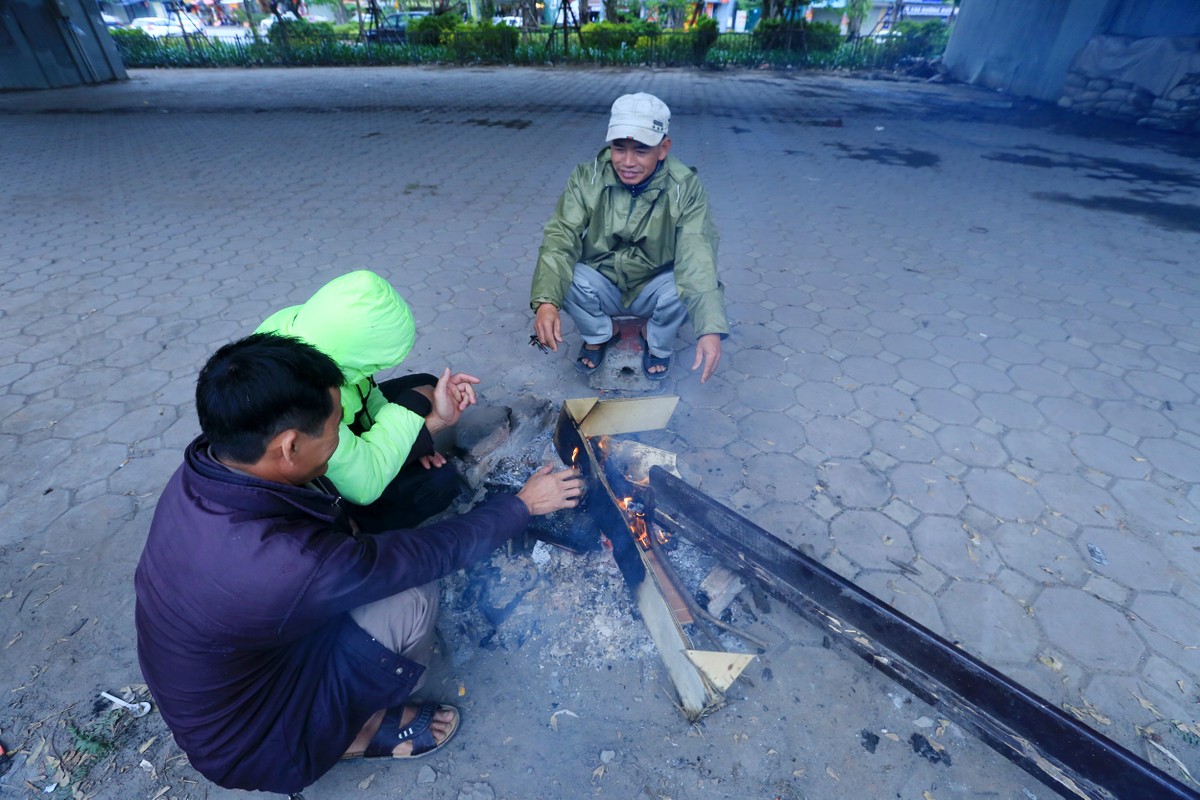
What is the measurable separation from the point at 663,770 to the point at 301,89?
57.4 ft

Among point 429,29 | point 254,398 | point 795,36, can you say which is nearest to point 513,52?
point 429,29

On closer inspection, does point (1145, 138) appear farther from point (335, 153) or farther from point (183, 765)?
point (183, 765)

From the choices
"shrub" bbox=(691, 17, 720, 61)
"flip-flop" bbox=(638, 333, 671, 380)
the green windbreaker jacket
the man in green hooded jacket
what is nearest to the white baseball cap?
the green windbreaker jacket

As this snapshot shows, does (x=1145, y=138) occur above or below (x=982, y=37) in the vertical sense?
below

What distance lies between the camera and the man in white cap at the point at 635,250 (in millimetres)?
2785

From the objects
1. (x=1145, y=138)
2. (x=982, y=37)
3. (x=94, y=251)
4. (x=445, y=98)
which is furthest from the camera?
(x=982, y=37)

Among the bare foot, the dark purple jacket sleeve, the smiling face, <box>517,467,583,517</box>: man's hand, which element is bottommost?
the bare foot

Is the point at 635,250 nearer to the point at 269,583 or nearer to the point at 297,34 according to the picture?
the point at 269,583

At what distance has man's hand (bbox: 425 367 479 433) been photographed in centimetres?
228

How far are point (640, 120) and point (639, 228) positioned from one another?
22.9 inches

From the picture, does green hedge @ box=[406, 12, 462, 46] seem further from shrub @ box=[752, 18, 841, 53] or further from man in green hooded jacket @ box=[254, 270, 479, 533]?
man in green hooded jacket @ box=[254, 270, 479, 533]

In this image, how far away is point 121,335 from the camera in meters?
3.88

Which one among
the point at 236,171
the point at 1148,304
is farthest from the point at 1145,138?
the point at 236,171

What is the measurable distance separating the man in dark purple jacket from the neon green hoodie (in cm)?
25
